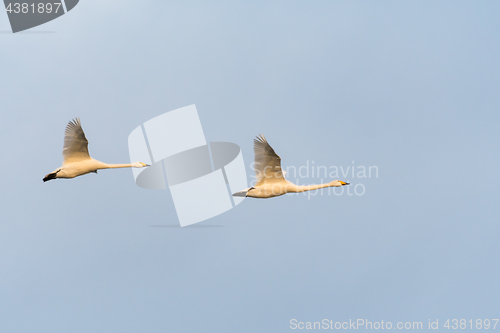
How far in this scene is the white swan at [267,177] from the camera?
97.7 ft

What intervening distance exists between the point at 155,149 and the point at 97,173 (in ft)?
13.3

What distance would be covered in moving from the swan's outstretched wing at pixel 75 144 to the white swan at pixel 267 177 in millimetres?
9608

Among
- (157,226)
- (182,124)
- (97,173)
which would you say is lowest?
(157,226)

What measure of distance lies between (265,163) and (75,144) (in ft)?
38.2

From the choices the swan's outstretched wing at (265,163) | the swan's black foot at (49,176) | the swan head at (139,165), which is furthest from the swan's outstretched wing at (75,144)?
the swan's outstretched wing at (265,163)

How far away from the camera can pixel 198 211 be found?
33.5 metres

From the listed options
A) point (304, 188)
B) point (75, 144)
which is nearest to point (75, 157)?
point (75, 144)

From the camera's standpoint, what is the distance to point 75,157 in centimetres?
3291

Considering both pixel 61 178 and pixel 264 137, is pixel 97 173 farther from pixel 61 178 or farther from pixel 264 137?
pixel 264 137

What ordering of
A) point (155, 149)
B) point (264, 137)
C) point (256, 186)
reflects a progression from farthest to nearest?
point (155, 149), point (256, 186), point (264, 137)


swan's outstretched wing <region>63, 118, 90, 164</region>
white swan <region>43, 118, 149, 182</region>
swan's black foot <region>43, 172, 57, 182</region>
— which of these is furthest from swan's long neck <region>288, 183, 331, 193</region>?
swan's black foot <region>43, 172, 57, 182</region>

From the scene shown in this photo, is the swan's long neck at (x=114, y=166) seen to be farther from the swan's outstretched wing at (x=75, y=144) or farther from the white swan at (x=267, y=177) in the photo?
the white swan at (x=267, y=177)

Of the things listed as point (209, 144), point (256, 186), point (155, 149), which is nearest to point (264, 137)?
point (256, 186)

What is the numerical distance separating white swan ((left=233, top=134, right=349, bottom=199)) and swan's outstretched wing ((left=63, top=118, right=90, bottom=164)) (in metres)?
9.61
